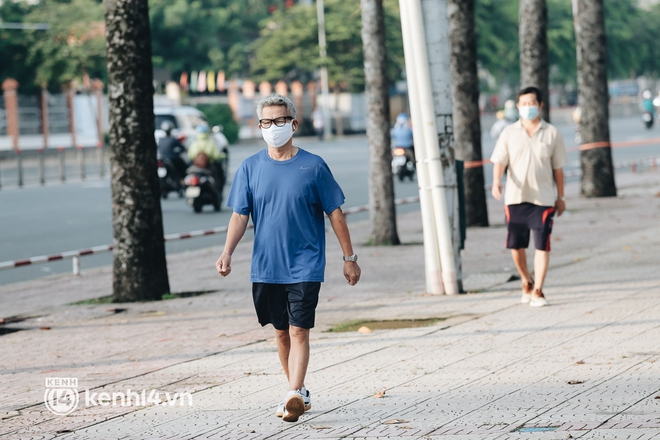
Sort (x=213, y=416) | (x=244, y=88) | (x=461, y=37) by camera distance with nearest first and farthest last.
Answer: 1. (x=213, y=416)
2. (x=461, y=37)
3. (x=244, y=88)

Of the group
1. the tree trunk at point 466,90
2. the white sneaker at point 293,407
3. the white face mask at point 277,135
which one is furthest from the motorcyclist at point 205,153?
the white sneaker at point 293,407

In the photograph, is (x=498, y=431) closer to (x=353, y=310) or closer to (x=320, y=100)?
(x=353, y=310)

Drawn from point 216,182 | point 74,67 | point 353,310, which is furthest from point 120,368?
point 74,67

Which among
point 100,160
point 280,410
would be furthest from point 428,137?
point 100,160

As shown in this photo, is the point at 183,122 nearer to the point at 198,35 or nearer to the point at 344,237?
the point at 344,237

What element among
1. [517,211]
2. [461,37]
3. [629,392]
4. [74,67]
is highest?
[74,67]

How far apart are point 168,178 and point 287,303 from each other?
61.2 feet

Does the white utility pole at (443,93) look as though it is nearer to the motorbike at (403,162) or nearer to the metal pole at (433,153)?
the metal pole at (433,153)

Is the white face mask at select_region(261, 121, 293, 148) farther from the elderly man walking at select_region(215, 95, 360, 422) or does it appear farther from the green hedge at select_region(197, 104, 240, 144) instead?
the green hedge at select_region(197, 104, 240, 144)

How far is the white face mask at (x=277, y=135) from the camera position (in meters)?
5.78

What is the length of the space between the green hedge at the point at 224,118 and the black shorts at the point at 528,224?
47.1 m

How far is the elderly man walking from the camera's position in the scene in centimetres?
581

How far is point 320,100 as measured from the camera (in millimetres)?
65750

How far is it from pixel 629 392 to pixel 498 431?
3.48 ft
